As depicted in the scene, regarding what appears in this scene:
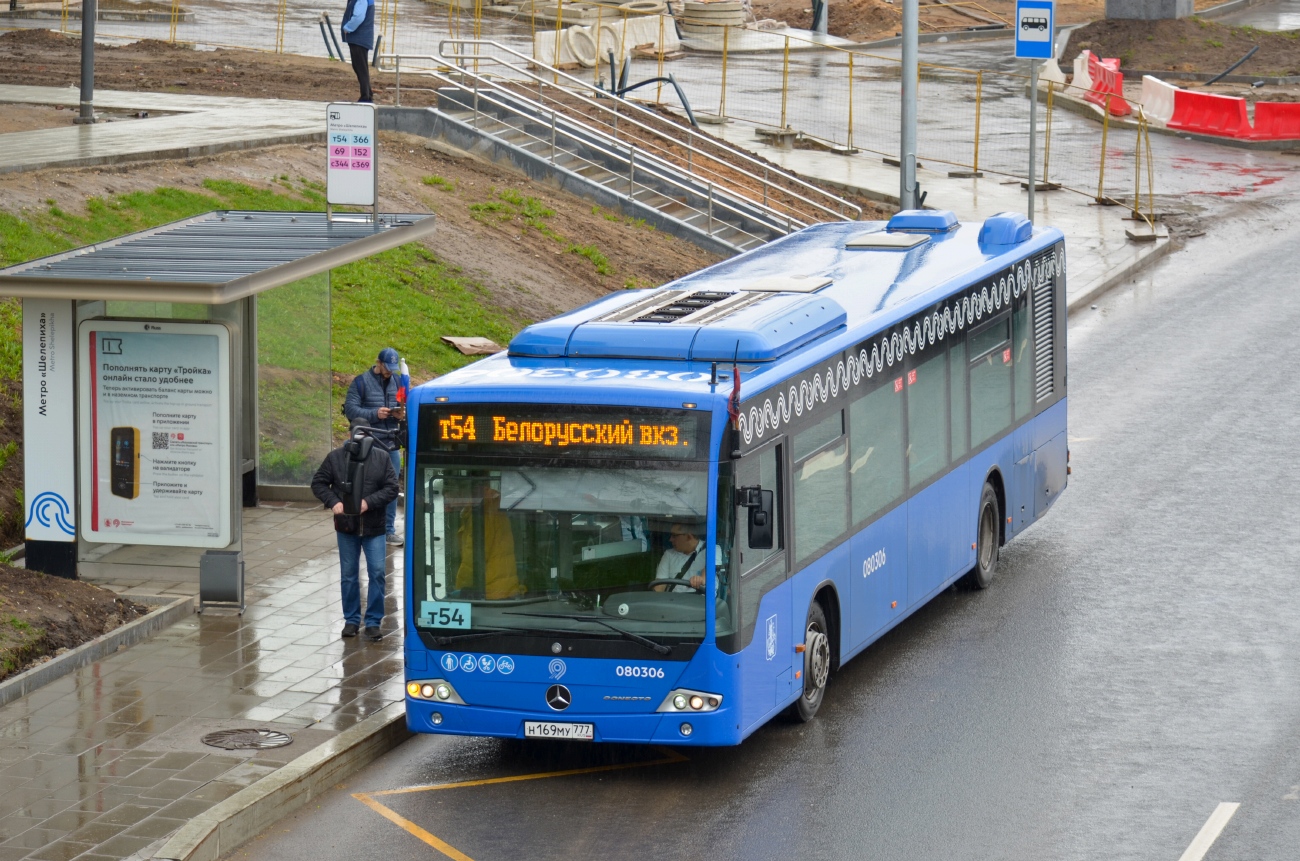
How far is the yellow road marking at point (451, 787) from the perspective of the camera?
1014 centimetres

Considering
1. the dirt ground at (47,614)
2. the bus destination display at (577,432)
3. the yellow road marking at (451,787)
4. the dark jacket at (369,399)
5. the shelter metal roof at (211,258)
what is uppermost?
the shelter metal roof at (211,258)

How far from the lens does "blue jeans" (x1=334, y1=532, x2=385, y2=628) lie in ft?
44.5

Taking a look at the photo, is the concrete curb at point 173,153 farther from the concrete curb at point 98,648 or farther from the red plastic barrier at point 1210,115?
the red plastic barrier at point 1210,115

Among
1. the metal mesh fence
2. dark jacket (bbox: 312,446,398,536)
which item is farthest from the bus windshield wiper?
the metal mesh fence

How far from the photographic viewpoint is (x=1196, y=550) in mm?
15836

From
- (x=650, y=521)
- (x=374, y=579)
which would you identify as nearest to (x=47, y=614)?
(x=374, y=579)

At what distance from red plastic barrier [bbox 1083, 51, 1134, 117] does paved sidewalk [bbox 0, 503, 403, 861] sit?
2915cm

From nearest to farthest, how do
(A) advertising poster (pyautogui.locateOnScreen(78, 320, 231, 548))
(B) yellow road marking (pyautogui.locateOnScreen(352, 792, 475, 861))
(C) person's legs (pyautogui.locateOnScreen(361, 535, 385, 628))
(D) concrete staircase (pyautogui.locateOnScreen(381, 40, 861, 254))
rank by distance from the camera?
(B) yellow road marking (pyautogui.locateOnScreen(352, 792, 475, 861))
(C) person's legs (pyautogui.locateOnScreen(361, 535, 385, 628))
(A) advertising poster (pyautogui.locateOnScreen(78, 320, 231, 548))
(D) concrete staircase (pyautogui.locateOnScreen(381, 40, 861, 254))

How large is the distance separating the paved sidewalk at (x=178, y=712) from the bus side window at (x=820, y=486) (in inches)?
118

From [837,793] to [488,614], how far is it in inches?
91.9

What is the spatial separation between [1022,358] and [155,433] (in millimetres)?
7507

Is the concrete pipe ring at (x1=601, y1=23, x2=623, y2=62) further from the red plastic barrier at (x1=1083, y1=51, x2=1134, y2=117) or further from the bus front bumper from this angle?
the bus front bumper

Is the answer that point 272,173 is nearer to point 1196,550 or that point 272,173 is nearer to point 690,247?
point 690,247

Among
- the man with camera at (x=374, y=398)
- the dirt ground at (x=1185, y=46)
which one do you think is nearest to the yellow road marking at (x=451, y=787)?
the man with camera at (x=374, y=398)
